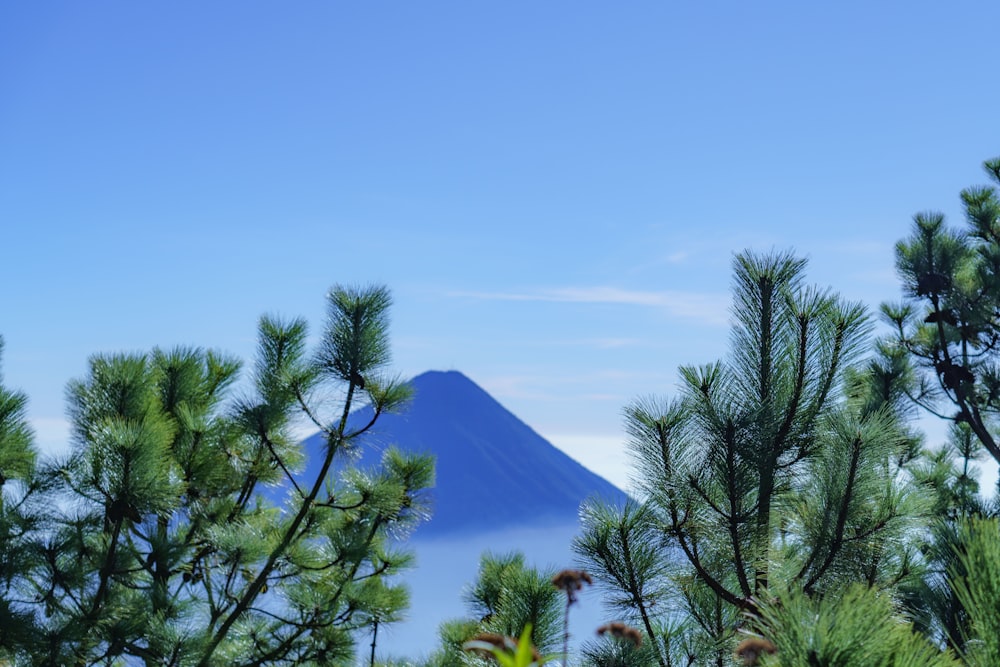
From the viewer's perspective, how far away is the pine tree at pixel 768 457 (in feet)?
8.27

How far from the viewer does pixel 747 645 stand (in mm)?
1048

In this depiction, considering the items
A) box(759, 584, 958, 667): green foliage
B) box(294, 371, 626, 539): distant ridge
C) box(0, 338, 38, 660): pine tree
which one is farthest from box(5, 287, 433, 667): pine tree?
box(294, 371, 626, 539): distant ridge

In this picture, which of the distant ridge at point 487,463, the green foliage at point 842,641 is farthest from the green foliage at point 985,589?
the distant ridge at point 487,463

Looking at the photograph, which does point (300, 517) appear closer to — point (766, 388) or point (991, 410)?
point (766, 388)

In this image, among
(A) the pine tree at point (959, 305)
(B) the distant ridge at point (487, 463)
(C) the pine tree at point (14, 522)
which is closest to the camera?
(C) the pine tree at point (14, 522)

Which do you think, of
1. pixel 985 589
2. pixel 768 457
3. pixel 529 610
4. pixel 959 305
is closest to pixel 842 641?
pixel 985 589

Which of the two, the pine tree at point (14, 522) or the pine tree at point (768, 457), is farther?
the pine tree at point (14, 522)

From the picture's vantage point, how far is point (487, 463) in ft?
200

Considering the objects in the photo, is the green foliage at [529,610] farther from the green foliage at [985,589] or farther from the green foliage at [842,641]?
the green foliage at [985,589]

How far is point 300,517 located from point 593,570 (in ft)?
5.71

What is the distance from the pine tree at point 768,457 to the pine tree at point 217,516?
1.72 metres

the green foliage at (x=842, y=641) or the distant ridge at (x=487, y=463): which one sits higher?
the distant ridge at (x=487, y=463)

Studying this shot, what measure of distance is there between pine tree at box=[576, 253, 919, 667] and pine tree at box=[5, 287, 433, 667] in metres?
1.72

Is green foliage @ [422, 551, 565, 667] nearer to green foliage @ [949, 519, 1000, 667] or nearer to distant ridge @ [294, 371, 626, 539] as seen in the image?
green foliage @ [949, 519, 1000, 667]
